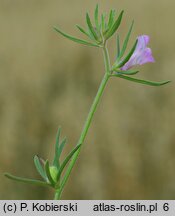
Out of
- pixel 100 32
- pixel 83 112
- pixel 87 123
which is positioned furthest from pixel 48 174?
pixel 83 112

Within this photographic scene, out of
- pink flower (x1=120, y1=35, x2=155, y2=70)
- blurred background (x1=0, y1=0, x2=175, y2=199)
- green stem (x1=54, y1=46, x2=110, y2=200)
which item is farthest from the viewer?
blurred background (x1=0, y1=0, x2=175, y2=199)

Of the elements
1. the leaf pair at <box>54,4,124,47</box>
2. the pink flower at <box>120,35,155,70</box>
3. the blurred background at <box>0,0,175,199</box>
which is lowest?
the blurred background at <box>0,0,175,199</box>

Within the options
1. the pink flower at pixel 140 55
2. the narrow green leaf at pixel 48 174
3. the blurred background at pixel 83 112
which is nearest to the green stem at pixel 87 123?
the narrow green leaf at pixel 48 174

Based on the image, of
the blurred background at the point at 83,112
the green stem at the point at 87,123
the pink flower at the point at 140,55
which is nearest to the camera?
the green stem at the point at 87,123

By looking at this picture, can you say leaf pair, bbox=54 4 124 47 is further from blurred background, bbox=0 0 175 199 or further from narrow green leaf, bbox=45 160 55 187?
blurred background, bbox=0 0 175 199

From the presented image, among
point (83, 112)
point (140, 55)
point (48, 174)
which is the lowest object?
point (83, 112)

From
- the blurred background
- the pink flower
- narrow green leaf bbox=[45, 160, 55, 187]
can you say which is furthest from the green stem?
the blurred background

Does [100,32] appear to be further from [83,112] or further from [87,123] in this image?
[83,112]

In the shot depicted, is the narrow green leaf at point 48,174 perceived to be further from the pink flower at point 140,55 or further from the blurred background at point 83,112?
the blurred background at point 83,112

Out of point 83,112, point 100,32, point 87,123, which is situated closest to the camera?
point 87,123
